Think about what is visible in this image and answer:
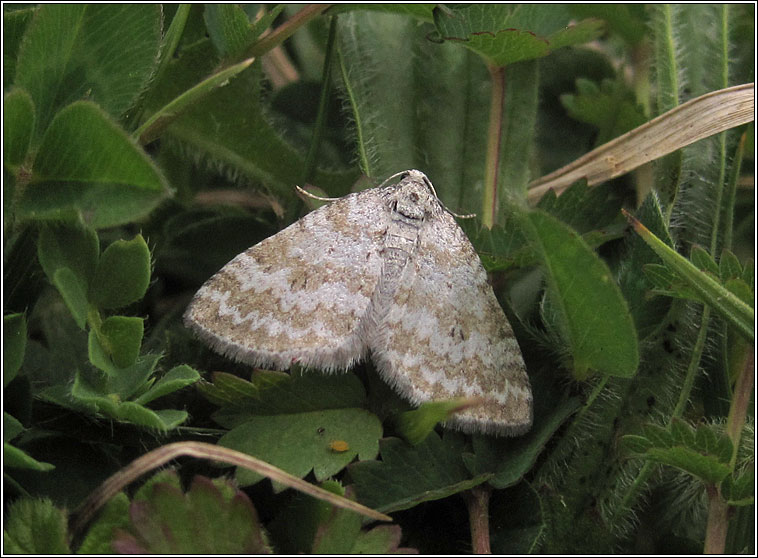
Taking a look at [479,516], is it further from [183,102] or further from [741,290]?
[183,102]

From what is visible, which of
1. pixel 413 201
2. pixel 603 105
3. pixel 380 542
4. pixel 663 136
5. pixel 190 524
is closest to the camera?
pixel 190 524

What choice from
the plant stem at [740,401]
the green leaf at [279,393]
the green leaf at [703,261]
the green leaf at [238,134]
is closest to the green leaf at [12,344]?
the green leaf at [279,393]

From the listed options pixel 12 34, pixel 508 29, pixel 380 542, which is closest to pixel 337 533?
pixel 380 542

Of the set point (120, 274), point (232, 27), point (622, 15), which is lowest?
point (622, 15)

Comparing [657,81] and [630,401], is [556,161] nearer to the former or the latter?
[657,81]

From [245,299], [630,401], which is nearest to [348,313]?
[245,299]

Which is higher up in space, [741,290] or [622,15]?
[622,15]

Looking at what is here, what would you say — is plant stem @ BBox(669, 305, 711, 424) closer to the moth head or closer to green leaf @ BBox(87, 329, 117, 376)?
the moth head
